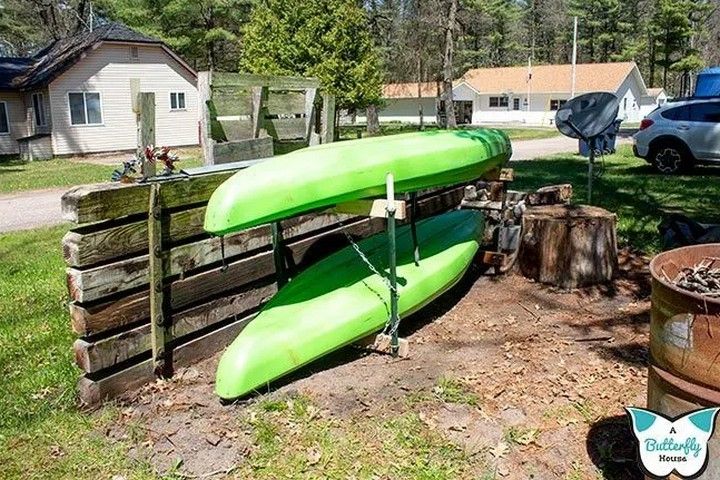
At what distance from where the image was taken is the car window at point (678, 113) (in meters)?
12.4

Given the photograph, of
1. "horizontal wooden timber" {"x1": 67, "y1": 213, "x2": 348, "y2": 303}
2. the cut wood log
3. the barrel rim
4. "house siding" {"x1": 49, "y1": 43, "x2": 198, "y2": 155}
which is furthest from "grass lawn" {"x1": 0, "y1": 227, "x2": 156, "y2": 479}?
"house siding" {"x1": 49, "y1": 43, "x2": 198, "y2": 155}

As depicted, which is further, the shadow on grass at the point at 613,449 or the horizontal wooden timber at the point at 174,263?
the horizontal wooden timber at the point at 174,263

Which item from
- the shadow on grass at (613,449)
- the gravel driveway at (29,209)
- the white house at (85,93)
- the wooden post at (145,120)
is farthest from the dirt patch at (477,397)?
the white house at (85,93)

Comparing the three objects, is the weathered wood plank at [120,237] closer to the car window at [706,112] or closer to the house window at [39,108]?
the car window at [706,112]

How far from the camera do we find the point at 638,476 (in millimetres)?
2734

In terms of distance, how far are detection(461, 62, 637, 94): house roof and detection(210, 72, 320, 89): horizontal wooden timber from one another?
39081 millimetres

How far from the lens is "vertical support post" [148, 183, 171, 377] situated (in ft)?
11.6

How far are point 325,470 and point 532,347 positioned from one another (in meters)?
1.87

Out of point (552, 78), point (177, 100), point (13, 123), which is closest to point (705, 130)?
point (177, 100)

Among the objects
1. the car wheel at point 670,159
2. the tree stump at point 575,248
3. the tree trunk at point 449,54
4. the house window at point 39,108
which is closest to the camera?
the tree stump at point 575,248

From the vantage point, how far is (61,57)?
21.6 metres

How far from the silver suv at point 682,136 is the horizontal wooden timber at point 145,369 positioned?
10.9 m

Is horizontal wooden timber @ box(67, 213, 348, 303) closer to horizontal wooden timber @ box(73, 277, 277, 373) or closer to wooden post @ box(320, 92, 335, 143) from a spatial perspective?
horizontal wooden timber @ box(73, 277, 277, 373)

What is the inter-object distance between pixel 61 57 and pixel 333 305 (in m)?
21.5
